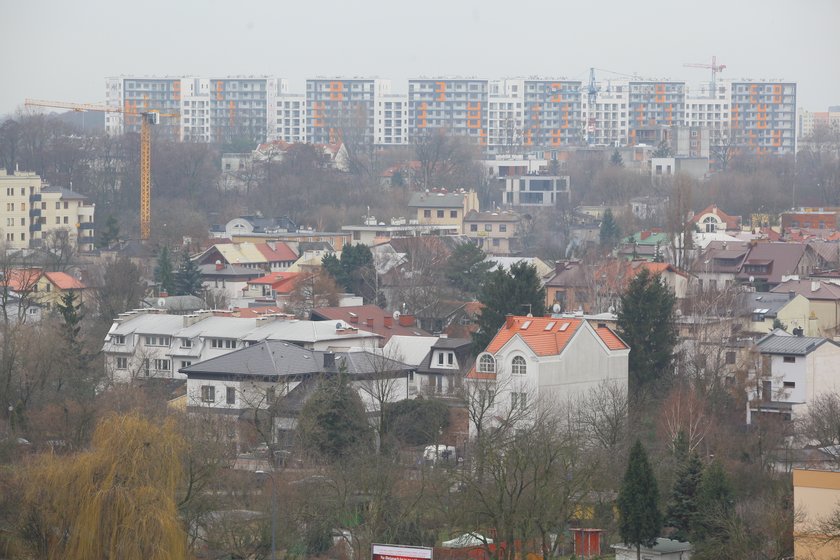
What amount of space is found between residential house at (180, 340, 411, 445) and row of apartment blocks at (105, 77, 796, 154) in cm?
6987

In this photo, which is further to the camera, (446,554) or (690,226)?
(690,226)

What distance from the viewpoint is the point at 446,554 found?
18531 millimetres

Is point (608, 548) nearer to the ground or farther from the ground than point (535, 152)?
nearer to the ground

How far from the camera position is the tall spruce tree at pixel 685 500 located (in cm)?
1898

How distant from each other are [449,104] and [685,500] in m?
82.0

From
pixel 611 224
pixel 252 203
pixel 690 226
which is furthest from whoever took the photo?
pixel 252 203

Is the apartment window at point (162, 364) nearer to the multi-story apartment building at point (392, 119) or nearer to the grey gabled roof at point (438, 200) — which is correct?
the grey gabled roof at point (438, 200)

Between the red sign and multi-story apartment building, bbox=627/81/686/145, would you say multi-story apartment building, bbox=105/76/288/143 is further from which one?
the red sign

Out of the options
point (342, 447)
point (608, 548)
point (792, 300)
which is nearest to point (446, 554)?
point (608, 548)

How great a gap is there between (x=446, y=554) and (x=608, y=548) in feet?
6.41

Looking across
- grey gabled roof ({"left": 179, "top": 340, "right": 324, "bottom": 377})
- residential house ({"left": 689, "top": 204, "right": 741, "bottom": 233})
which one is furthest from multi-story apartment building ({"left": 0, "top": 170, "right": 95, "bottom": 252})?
grey gabled roof ({"left": 179, "top": 340, "right": 324, "bottom": 377})

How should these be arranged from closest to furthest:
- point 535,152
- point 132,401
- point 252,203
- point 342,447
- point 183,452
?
point 183,452 → point 342,447 → point 132,401 → point 252,203 → point 535,152

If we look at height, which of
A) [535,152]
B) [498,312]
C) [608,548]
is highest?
[535,152]

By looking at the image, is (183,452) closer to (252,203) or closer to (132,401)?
(132,401)
